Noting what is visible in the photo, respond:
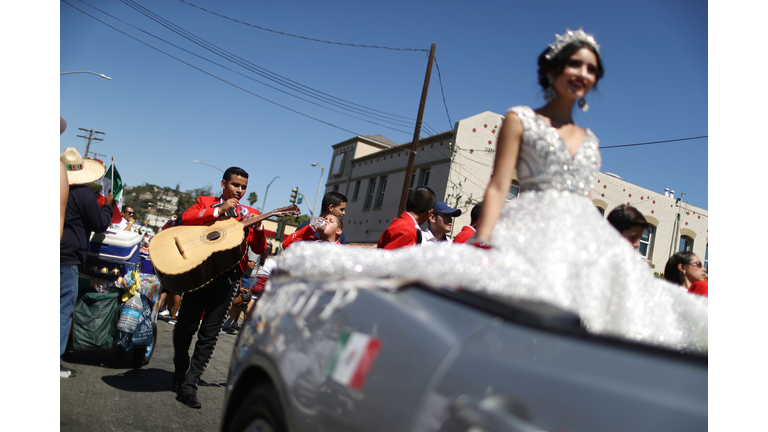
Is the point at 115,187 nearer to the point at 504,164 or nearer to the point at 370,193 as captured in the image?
the point at 504,164

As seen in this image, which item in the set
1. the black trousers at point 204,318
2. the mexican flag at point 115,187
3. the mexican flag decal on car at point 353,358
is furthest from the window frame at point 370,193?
the mexican flag decal on car at point 353,358

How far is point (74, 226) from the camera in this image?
3.83 metres

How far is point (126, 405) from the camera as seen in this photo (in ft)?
11.6

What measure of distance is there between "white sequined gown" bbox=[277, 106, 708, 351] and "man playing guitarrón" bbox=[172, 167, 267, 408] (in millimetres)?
2806

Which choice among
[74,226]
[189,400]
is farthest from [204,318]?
[74,226]

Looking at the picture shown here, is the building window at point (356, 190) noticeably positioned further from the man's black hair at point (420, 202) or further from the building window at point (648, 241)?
the man's black hair at point (420, 202)

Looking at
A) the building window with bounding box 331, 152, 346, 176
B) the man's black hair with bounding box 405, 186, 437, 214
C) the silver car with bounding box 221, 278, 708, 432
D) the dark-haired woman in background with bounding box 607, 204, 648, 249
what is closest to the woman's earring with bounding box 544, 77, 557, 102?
the dark-haired woman in background with bounding box 607, 204, 648, 249

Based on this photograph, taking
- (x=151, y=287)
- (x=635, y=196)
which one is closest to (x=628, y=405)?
(x=151, y=287)

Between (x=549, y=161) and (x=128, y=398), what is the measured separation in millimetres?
3605
